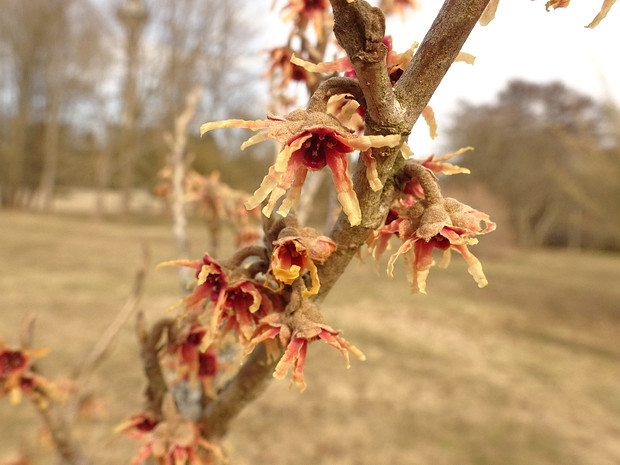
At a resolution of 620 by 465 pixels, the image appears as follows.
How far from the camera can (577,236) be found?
28.4 m

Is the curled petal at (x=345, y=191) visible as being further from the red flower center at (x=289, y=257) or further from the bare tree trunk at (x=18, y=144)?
the bare tree trunk at (x=18, y=144)

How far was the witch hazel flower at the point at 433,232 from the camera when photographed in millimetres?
688

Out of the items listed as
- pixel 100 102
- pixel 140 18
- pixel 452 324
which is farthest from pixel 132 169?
pixel 452 324

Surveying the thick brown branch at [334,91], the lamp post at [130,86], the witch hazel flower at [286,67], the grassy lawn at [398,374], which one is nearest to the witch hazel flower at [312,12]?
the witch hazel flower at [286,67]

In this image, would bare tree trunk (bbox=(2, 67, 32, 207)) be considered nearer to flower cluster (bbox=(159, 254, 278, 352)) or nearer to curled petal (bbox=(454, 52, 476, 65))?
flower cluster (bbox=(159, 254, 278, 352))

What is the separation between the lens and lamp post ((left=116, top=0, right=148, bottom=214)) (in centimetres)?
2222

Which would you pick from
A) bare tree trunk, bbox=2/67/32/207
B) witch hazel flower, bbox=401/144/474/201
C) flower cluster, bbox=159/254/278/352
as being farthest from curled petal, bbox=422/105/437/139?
bare tree trunk, bbox=2/67/32/207

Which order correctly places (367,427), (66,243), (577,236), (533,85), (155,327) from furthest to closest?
(533,85) < (577,236) < (66,243) < (367,427) < (155,327)

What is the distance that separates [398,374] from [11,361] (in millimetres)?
6392

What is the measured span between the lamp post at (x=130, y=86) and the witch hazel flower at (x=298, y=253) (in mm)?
22972

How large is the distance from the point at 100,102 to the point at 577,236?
1153 inches

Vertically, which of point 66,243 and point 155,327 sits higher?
point 155,327

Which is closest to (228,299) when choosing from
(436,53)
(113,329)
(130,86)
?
(436,53)

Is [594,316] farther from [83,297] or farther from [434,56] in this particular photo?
[434,56]
